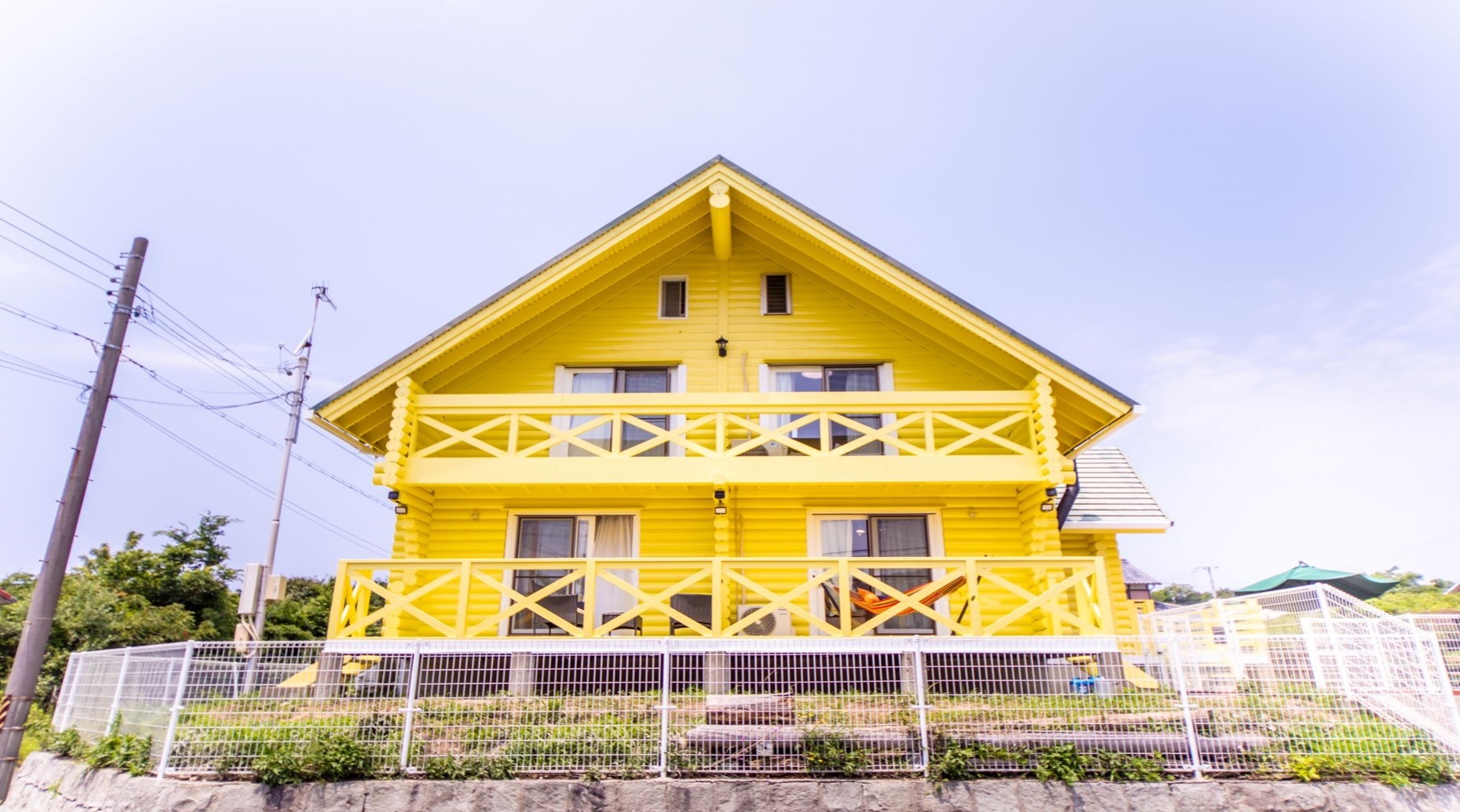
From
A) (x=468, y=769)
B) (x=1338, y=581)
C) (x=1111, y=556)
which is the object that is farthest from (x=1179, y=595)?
(x=468, y=769)

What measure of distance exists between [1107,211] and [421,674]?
840 inches

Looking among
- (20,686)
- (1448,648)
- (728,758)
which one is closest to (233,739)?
(728,758)

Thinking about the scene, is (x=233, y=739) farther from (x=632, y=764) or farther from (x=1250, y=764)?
(x=1250, y=764)

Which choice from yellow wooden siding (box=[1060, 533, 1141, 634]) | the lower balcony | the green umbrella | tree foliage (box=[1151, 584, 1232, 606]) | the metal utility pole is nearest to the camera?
the lower balcony

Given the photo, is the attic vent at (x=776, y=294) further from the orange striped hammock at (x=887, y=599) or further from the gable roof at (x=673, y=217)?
the orange striped hammock at (x=887, y=599)

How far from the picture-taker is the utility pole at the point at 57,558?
10977mm

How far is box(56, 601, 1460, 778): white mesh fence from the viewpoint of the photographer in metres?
7.39

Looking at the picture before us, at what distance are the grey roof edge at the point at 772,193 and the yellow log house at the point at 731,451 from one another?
4cm

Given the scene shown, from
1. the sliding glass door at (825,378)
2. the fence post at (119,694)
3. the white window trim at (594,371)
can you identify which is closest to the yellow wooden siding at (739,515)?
the white window trim at (594,371)

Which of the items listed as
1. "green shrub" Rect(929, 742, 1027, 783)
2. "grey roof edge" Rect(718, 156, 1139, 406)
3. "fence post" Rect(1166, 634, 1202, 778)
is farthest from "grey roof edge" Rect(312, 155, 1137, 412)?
"green shrub" Rect(929, 742, 1027, 783)

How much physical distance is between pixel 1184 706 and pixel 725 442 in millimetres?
6525

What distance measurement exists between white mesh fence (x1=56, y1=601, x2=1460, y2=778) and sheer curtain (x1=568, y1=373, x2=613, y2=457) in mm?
4880

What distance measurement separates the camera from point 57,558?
38.5 ft

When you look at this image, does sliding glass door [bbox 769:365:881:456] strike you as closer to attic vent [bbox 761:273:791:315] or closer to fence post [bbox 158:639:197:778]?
attic vent [bbox 761:273:791:315]
